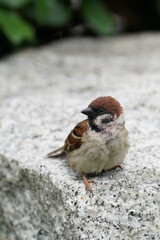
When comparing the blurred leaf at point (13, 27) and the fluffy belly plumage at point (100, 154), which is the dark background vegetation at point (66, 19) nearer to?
the blurred leaf at point (13, 27)

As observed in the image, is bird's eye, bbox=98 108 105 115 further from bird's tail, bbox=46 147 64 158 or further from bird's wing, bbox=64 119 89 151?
bird's tail, bbox=46 147 64 158

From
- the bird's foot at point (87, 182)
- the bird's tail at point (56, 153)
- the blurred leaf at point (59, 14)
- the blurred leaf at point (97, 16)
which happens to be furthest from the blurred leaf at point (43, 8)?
the bird's foot at point (87, 182)

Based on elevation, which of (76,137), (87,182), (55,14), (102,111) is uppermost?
(102,111)

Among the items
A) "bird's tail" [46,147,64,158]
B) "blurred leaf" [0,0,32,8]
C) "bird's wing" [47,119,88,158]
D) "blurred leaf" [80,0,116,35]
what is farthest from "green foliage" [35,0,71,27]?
"bird's wing" [47,119,88,158]

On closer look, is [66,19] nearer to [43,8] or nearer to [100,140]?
[43,8]

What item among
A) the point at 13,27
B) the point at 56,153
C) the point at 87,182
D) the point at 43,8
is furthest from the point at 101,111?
the point at 43,8

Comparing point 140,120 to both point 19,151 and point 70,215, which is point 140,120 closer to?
point 19,151

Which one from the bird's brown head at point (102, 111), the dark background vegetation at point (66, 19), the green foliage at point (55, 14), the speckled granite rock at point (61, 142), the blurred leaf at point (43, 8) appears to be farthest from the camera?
the green foliage at point (55, 14)
